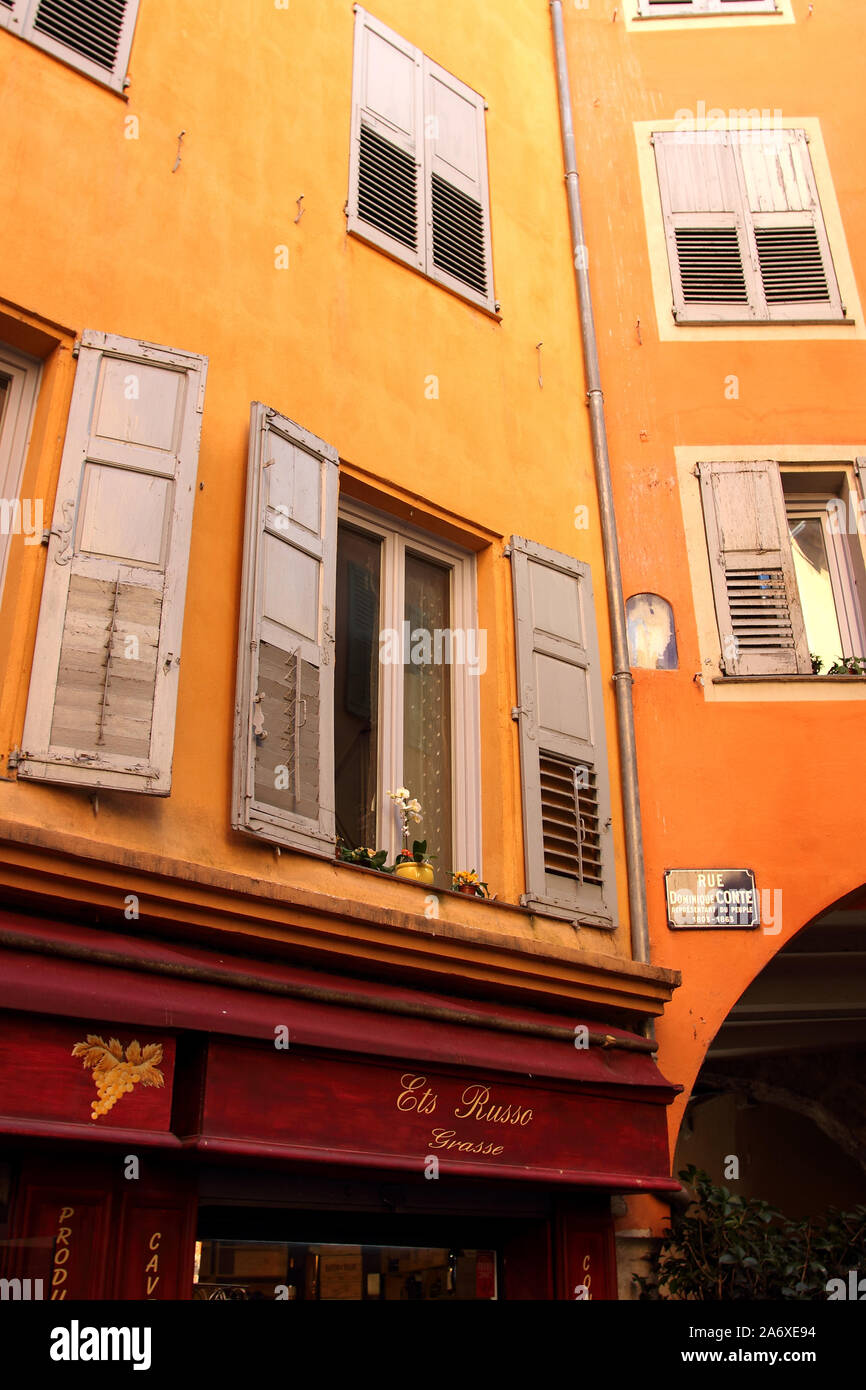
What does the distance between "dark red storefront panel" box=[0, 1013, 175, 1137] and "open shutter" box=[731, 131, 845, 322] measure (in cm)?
635

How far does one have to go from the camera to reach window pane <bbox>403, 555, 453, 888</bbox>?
21.0 feet

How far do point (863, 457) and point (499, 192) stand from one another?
2824 mm

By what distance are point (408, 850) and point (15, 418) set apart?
2587 millimetres

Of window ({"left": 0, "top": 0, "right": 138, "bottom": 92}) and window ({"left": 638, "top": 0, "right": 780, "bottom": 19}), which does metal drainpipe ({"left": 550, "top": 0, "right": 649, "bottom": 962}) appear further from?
window ({"left": 0, "top": 0, "right": 138, "bottom": 92})

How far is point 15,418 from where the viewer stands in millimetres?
5453

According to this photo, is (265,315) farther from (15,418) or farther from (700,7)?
(700,7)

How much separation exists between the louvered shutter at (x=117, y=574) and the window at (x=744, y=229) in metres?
4.18

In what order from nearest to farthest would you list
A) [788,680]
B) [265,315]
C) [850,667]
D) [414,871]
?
1. [414,871]
2. [265,315]
3. [788,680]
4. [850,667]

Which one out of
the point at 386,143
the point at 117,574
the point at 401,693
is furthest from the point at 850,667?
the point at 117,574

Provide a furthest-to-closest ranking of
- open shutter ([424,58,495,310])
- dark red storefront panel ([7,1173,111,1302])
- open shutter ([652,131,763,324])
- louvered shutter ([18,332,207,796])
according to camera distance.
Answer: open shutter ([652,131,763,324]) < open shutter ([424,58,495,310]) < louvered shutter ([18,332,207,796]) < dark red storefront panel ([7,1173,111,1302])

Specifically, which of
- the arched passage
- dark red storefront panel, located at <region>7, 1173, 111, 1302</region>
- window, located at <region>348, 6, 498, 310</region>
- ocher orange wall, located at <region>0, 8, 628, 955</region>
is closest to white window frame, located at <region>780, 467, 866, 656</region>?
ocher orange wall, located at <region>0, 8, 628, 955</region>

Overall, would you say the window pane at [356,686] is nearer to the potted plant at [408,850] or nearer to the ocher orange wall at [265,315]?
the potted plant at [408,850]

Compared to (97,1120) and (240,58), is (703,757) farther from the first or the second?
(240,58)

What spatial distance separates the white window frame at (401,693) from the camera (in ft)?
20.6
